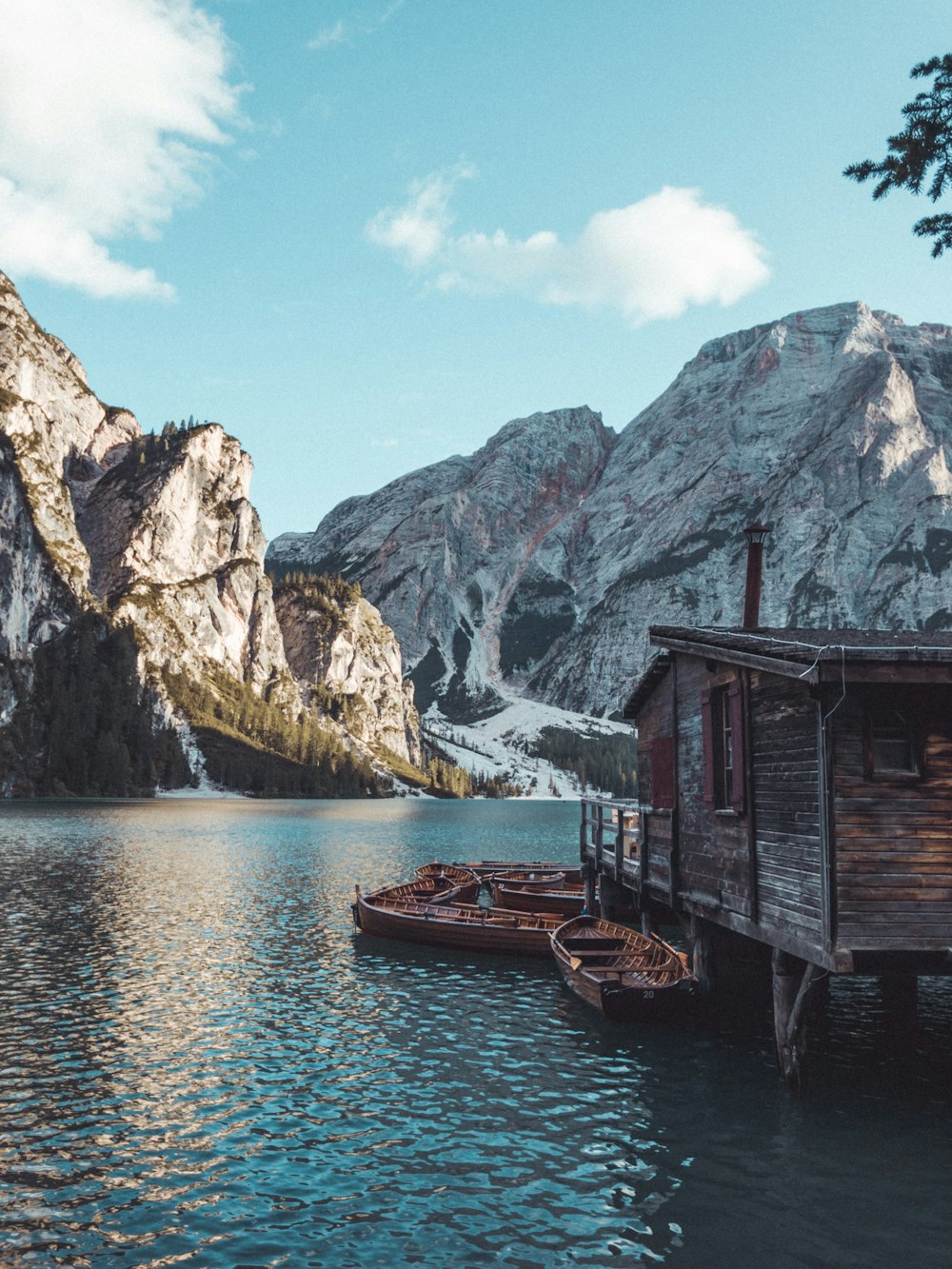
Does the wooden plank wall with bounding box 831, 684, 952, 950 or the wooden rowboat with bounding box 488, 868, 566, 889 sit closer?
the wooden plank wall with bounding box 831, 684, 952, 950

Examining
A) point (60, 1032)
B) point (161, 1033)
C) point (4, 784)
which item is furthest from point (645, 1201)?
point (4, 784)

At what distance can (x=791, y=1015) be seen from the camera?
64.1 ft

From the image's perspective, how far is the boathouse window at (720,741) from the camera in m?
22.3

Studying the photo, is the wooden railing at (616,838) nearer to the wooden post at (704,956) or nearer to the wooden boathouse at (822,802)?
the wooden post at (704,956)

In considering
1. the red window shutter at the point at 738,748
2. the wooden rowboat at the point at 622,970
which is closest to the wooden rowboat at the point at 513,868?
the wooden rowboat at the point at 622,970

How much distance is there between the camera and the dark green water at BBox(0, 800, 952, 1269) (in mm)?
13070

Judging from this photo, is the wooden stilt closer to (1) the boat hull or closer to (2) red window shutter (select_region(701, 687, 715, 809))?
(1) the boat hull

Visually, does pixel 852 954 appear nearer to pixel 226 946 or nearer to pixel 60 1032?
pixel 60 1032

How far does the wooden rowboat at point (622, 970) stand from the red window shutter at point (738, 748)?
5982mm

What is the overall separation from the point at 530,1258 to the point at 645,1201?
2.64 m

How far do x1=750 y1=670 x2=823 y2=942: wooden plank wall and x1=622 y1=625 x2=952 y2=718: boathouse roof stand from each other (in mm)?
878

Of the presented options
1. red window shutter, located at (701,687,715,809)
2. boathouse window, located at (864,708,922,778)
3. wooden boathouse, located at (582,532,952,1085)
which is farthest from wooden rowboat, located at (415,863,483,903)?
boathouse window, located at (864,708,922,778)

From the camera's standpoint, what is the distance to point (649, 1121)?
17750 mm

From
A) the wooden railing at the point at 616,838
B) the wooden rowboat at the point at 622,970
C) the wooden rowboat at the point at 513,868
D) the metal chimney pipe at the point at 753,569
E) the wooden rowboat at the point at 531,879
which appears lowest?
the wooden rowboat at the point at 513,868
